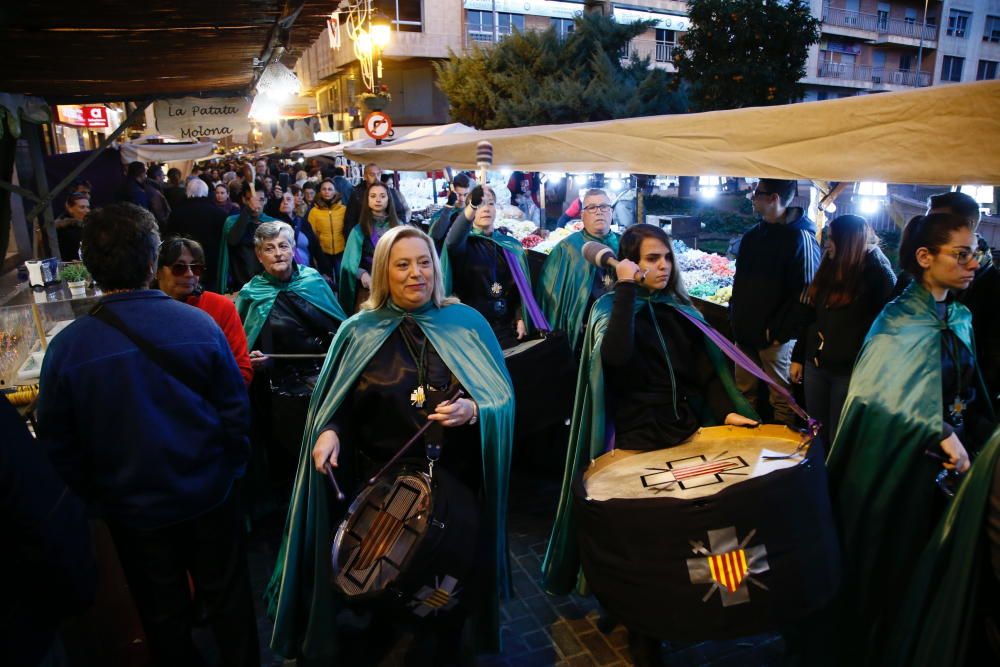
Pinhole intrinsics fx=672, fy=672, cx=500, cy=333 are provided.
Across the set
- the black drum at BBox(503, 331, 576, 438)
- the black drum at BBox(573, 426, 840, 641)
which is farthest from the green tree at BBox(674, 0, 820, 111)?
the black drum at BBox(573, 426, 840, 641)

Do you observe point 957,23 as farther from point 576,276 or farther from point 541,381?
point 541,381

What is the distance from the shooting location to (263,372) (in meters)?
4.43

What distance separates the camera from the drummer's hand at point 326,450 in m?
2.82

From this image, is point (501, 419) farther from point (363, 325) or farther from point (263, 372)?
point (263, 372)

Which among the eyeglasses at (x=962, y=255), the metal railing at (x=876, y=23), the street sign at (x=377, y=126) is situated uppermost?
the metal railing at (x=876, y=23)

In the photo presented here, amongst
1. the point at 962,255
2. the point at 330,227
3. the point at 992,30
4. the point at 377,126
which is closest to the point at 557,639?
the point at 962,255

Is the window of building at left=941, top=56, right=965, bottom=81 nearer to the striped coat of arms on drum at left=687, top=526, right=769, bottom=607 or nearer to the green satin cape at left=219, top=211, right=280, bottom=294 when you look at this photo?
the green satin cape at left=219, top=211, right=280, bottom=294

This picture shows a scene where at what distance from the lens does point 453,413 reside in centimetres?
284

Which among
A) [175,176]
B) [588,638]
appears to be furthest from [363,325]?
[175,176]

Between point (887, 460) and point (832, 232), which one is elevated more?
point (832, 232)

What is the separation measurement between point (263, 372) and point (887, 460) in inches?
141

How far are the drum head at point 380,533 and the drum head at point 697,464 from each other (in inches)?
26.4

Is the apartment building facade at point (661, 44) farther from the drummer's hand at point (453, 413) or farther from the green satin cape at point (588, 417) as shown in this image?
the drummer's hand at point (453, 413)

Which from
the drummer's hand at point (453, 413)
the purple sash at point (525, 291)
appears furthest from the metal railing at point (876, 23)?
the drummer's hand at point (453, 413)
